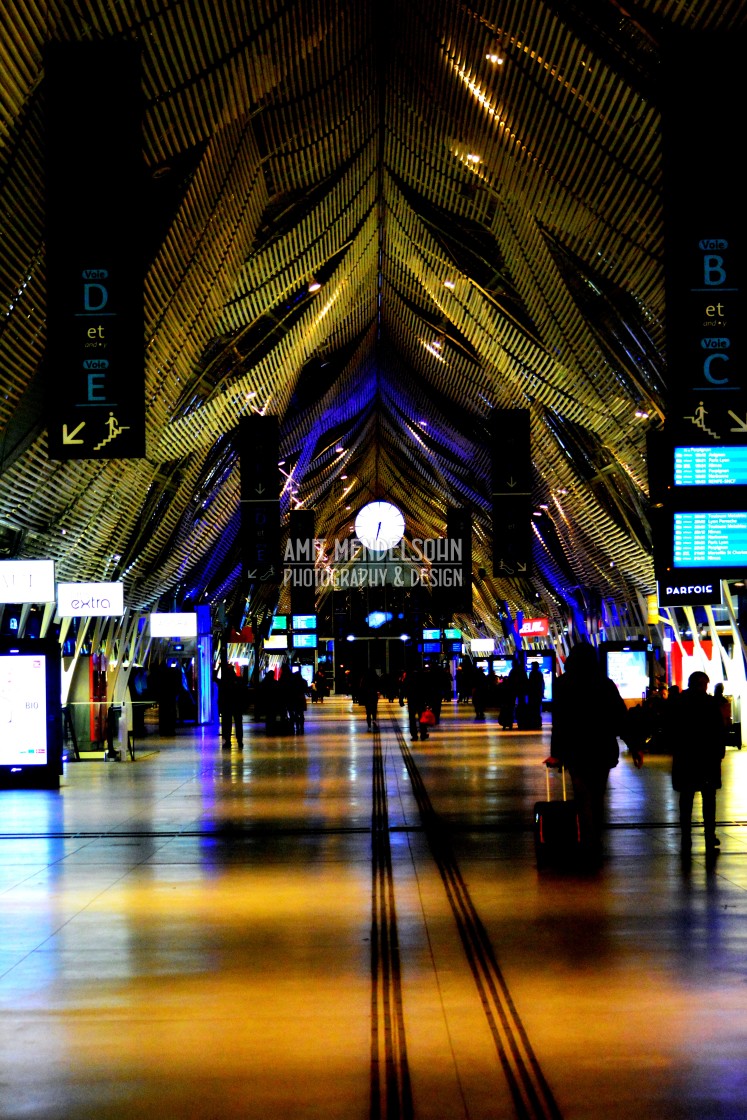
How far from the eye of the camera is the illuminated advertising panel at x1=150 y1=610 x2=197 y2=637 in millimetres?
37906

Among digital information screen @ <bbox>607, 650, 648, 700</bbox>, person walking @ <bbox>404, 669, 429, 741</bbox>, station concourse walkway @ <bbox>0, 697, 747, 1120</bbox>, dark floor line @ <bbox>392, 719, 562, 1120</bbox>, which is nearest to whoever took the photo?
dark floor line @ <bbox>392, 719, 562, 1120</bbox>

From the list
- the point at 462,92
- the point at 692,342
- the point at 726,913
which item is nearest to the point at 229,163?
the point at 462,92

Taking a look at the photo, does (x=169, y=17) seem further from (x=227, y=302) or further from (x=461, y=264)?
(x=461, y=264)

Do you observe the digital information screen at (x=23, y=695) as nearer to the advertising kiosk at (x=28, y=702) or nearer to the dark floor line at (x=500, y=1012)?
the advertising kiosk at (x=28, y=702)

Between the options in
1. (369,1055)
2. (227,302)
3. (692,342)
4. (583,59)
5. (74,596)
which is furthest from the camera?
(227,302)

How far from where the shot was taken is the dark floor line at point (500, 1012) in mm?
5535

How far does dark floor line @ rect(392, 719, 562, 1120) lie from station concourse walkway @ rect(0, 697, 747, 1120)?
19 millimetres

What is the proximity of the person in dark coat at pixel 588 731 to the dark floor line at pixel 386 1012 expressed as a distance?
63.1 inches

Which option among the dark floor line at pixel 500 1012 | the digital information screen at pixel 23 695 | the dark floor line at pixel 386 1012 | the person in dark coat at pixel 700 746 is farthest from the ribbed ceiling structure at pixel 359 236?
the dark floor line at pixel 500 1012

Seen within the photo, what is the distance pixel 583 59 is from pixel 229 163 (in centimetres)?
725

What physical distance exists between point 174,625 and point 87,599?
11.2 meters

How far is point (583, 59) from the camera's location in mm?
19969

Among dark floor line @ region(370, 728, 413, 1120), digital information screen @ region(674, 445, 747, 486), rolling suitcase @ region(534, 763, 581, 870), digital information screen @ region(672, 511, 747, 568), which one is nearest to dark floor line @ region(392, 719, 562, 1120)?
dark floor line @ region(370, 728, 413, 1120)

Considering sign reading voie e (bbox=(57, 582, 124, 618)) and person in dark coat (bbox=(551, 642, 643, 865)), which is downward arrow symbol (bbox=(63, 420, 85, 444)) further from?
sign reading voie e (bbox=(57, 582, 124, 618))
